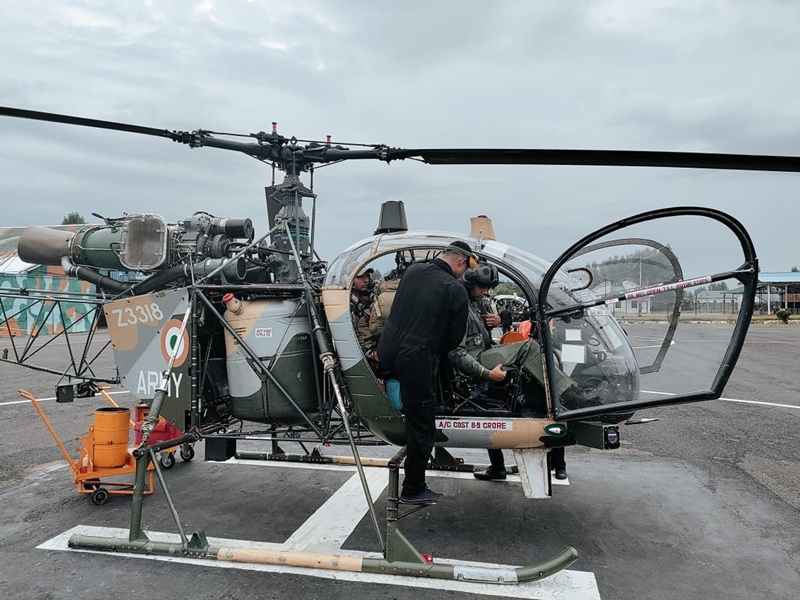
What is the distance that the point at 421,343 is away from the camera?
389cm

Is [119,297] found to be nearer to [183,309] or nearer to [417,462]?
[183,309]

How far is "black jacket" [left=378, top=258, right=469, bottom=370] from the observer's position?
3918 millimetres

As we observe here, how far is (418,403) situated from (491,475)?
233 cm

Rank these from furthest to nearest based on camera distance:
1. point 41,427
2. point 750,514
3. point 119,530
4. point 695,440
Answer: point 41,427
point 695,440
point 750,514
point 119,530

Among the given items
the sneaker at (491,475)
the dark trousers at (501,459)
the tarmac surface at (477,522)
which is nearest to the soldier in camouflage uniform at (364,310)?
the tarmac surface at (477,522)

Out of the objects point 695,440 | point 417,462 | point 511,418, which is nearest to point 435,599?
point 417,462

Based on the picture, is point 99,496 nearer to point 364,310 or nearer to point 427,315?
point 364,310

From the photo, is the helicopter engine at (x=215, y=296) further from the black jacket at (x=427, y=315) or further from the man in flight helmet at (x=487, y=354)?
the man in flight helmet at (x=487, y=354)

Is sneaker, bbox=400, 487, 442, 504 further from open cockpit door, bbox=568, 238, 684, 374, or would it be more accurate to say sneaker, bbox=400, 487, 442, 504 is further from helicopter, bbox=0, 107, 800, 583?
open cockpit door, bbox=568, 238, 684, 374

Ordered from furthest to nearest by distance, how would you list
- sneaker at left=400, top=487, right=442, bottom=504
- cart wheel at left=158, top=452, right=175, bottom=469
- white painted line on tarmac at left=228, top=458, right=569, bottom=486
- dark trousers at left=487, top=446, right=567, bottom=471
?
1. cart wheel at left=158, top=452, right=175, bottom=469
2. white painted line on tarmac at left=228, top=458, right=569, bottom=486
3. dark trousers at left=487, top=446, right=567, bottom=471
4. sneaker at left=400, top=487, right=442, bottom=504

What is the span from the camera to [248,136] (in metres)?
5.03

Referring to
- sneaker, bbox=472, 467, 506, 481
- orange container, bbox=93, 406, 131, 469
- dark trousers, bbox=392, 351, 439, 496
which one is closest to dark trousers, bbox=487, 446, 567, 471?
sneaker, bbox=472, 467, 506, 481

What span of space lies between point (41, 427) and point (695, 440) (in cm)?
913

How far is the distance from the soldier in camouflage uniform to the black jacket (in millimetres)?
617
